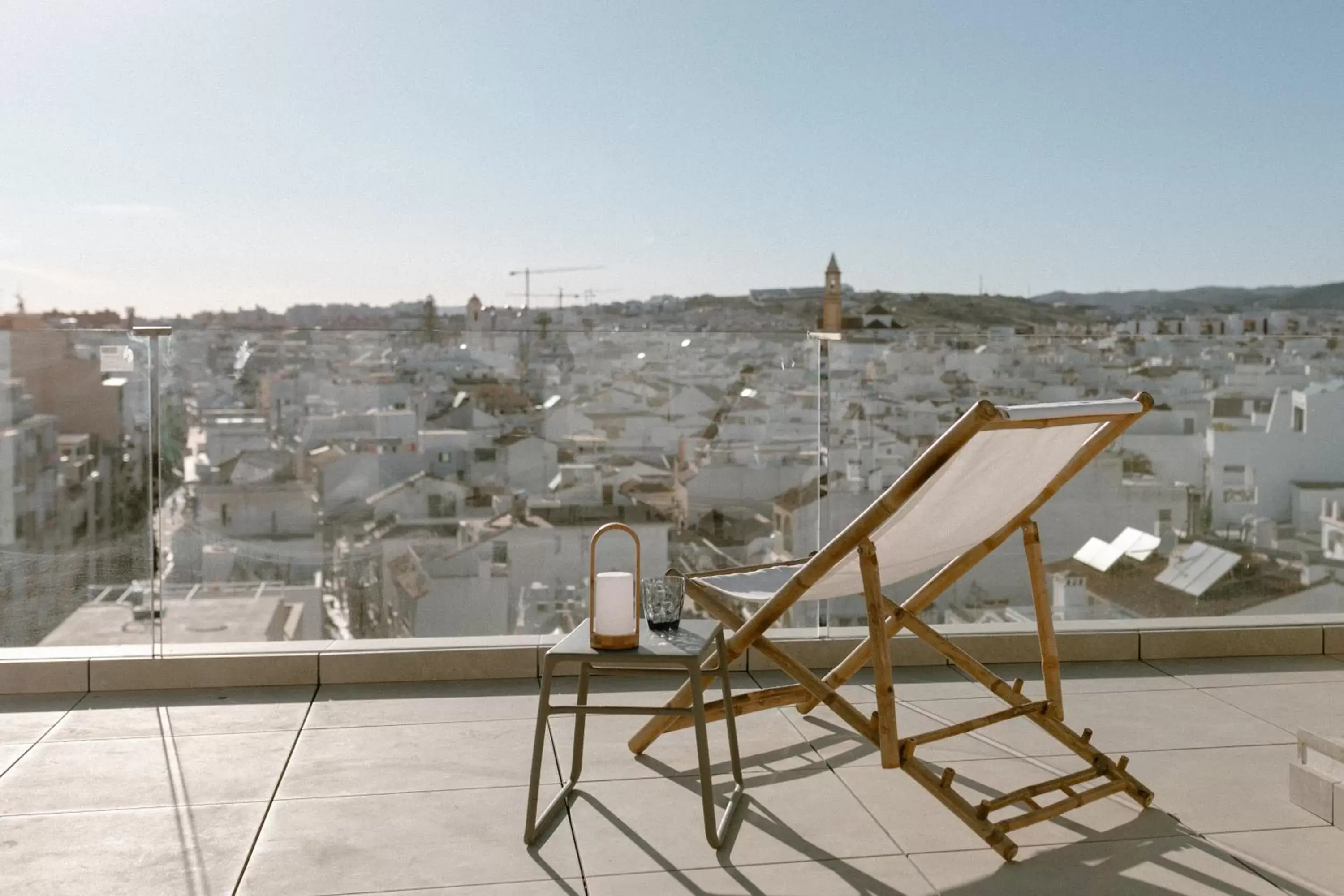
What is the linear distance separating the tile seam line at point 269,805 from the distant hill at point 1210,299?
334 centimetres

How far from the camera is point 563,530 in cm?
364

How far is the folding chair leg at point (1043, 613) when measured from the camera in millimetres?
2535

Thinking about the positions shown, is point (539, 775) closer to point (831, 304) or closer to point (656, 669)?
point (656, 669)

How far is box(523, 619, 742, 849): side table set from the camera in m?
2.13

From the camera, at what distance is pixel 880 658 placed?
2203mm

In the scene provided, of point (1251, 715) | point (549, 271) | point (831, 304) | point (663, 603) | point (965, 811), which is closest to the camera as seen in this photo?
point (965, 811)

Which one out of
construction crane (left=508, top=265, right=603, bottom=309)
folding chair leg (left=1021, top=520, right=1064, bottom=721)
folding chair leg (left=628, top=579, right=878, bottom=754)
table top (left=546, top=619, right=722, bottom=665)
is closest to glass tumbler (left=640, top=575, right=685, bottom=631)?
table top (left=546, top=619, right=722, bottom=665)

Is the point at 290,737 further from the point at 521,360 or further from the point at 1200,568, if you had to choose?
the point at 1200,568

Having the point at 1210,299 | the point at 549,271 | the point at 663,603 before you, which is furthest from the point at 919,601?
the point at 549,271

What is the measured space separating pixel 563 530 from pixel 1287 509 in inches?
88.6

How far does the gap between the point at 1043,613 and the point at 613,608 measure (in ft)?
3.11

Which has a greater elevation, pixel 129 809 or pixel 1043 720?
pixel 1043 720

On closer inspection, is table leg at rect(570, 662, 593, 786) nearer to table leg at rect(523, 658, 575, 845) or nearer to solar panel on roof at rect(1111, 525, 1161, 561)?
table leg at rect(523, 658, 575, 845)

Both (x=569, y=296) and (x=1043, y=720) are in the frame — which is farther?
(x=569, y=296)
